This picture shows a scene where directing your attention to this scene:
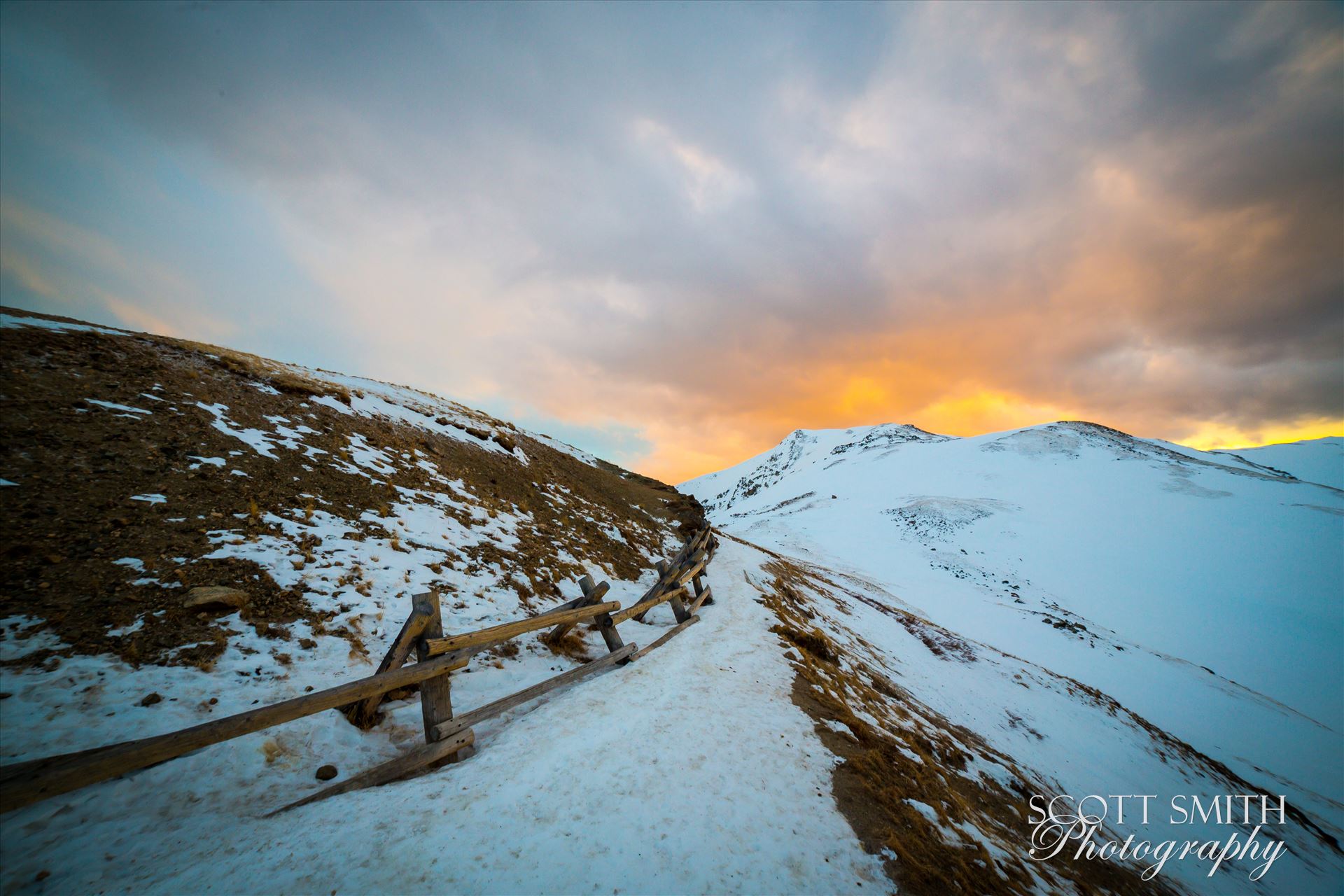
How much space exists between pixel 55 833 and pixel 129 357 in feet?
34.0

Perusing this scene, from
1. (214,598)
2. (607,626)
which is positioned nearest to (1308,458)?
(607,626)

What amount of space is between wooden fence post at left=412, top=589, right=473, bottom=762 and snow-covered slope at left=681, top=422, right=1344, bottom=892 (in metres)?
9.60

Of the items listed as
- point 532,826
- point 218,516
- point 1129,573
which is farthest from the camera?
point 1129,573

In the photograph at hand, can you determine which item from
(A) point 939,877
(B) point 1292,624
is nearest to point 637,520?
(A) point 939,877

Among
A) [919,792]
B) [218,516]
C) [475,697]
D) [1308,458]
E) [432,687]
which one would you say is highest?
[1308,458]

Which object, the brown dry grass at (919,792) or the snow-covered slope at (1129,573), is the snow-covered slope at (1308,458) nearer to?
the snow-covered slope at (1129,573)

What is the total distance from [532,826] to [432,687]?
1703 millimetres

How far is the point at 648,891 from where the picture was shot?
289cm

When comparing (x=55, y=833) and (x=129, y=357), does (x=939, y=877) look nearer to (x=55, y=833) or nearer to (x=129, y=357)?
(x=55, y=833)

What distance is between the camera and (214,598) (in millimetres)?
4738

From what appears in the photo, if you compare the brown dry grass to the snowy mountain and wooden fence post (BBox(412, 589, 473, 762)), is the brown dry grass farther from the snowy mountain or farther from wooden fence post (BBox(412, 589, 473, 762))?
wooden fence post (BBox(412, 589, 473, 762))

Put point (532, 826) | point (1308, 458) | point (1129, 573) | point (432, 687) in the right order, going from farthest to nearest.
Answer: point (1308, 458), point (1129, 573), point (432, 687), point (532, 826)

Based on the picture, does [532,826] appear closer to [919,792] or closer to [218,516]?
[919,792]

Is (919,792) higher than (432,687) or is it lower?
lower
